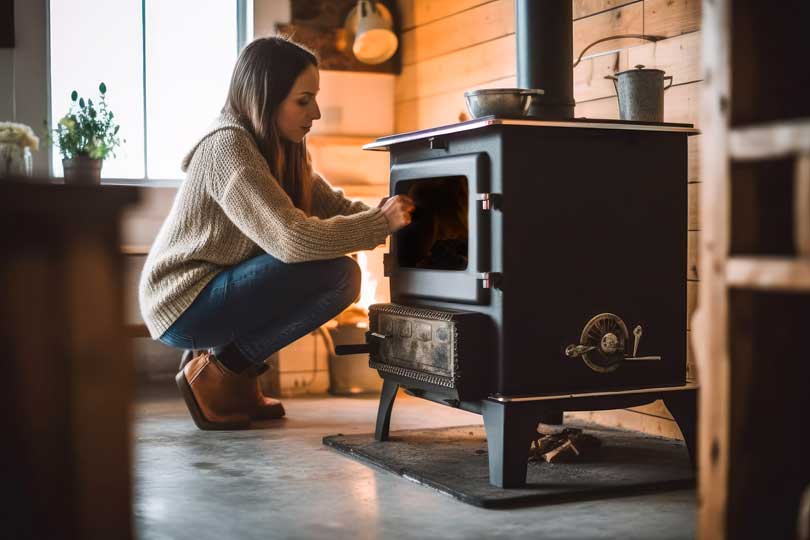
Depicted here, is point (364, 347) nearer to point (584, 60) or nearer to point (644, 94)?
point (644, 94)

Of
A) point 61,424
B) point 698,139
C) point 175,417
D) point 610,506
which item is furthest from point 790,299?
point 175,417

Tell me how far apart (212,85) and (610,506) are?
2.41 m

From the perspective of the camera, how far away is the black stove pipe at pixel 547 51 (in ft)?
8.07

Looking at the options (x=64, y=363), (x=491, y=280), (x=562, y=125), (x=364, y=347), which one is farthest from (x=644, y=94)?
(x=64, y=363)

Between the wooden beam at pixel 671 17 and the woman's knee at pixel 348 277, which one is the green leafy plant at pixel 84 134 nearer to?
the woman's knee at pixel 348 277

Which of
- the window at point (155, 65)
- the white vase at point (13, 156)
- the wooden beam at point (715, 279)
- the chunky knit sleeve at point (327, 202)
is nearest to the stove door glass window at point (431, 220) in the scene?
the chunky knit sleeve at point (327, 202)

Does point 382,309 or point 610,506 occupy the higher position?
point 382,309

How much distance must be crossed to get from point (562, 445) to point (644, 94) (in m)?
0.82

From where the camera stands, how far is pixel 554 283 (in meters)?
2.10

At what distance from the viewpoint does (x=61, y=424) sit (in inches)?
42.3

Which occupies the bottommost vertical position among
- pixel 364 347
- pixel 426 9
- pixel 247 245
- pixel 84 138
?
pixel 364 347

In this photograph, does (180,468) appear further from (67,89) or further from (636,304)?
(67,89)

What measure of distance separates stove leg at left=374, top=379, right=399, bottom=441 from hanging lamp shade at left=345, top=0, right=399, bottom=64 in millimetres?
1495

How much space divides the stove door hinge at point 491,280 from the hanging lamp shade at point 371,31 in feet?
5.58
